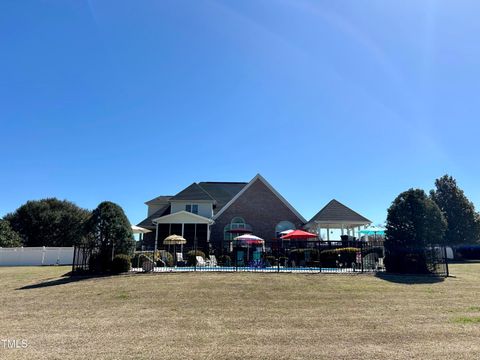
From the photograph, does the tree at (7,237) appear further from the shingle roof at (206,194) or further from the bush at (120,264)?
the bush at (120,264)

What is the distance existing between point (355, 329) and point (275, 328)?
75.9 inches

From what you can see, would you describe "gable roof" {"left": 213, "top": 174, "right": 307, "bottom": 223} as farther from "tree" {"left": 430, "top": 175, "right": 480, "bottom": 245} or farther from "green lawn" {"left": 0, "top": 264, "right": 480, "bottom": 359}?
"tree" {"left": 430, "top": 175, "right": 480, "bottom": 245}

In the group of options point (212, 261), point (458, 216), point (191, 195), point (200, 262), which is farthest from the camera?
point (458, 216)

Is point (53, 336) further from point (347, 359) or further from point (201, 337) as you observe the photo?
point (347, 359)

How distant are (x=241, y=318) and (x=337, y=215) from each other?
72.7ft

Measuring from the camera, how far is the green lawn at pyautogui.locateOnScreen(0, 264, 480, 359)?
6539mm

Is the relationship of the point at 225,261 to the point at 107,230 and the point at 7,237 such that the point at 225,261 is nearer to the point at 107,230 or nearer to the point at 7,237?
the point at 107,230

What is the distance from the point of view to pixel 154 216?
114ft

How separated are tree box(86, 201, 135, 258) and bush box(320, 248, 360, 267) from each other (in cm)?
1120

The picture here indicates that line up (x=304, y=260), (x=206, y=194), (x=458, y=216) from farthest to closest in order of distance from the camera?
(x=458, y=216) → (x=206, y=194) → (x=304, y=260)

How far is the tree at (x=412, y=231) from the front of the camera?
1683 cm

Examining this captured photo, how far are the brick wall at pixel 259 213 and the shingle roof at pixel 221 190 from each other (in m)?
3.94

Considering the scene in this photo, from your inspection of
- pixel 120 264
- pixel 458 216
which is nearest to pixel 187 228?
pixel 120 264

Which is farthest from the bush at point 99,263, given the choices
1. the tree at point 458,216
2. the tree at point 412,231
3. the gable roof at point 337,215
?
the tree at point 458,216
